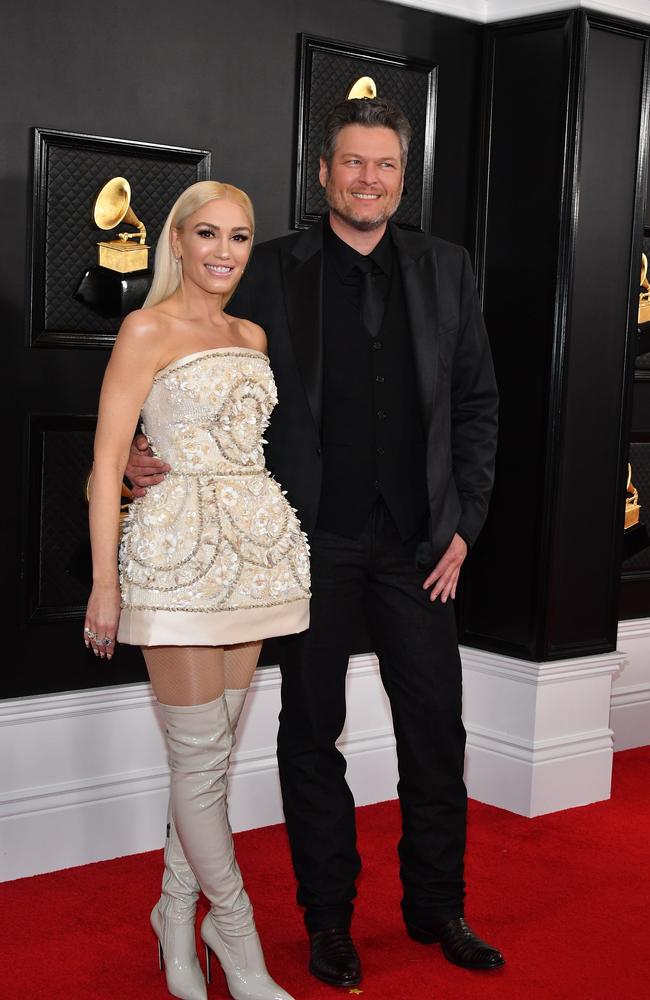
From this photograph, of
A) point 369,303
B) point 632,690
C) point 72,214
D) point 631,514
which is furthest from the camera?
point 632,690

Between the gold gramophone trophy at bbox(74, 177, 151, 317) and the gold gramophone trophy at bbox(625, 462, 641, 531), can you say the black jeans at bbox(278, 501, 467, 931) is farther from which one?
the gold gramophone trophy at bbox(625, 462, 641, 531)

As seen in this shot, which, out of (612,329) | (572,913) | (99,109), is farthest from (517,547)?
(99,109)

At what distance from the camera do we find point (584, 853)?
3.57 m

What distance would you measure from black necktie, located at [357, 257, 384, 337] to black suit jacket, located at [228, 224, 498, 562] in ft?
0.22

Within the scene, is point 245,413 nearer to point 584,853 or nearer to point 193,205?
point 193,205

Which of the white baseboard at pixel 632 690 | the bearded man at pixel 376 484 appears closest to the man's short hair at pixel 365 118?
the bearded man at pixel 376 484

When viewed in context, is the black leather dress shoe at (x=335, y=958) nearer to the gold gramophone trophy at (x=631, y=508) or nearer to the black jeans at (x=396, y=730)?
the black jeans at (x=396, y=730)

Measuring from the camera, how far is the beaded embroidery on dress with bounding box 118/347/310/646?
7.97ft

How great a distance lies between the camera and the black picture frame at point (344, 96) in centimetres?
361

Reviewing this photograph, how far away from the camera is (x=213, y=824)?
8.21ft

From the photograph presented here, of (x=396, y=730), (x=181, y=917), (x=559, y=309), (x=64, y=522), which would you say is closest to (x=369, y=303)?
(x=396, y=730)

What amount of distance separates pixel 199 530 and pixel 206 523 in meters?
0.02

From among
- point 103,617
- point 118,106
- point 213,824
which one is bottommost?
point 213,824

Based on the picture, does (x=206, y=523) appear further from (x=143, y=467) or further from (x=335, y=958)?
(x=335, y=958)
